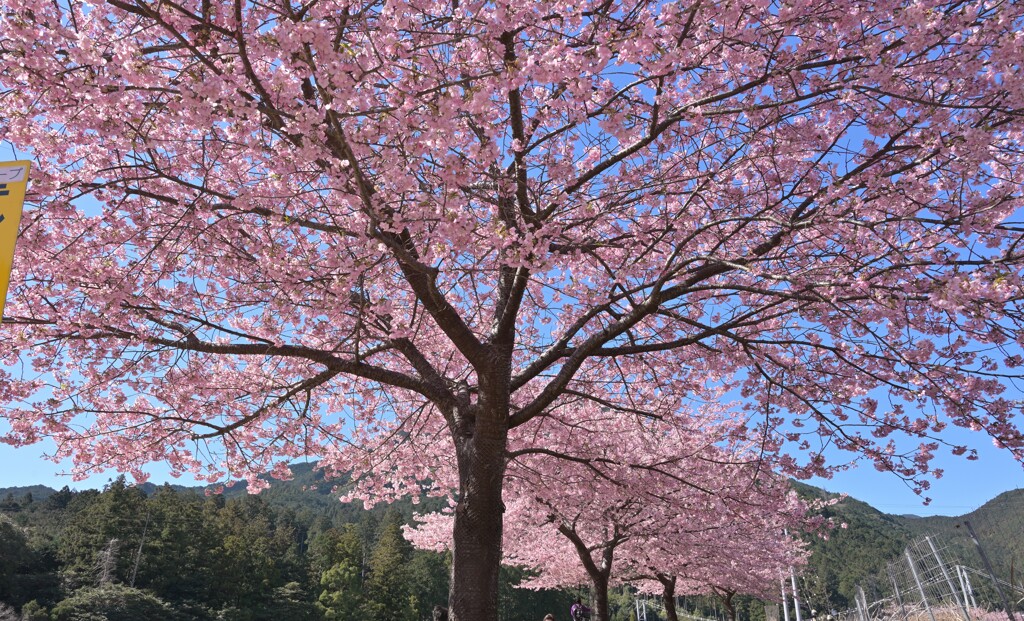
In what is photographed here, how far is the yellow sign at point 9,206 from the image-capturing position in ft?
9.54

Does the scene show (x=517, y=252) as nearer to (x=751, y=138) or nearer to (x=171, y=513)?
(x=751, y=138)

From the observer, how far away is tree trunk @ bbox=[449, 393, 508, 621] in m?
5.71

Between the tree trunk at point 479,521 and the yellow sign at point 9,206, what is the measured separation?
3992mm

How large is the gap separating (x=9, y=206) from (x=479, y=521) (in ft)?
14.3

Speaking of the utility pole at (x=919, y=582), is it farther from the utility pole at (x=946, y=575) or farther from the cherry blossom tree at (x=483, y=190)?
the cherry blossom tree at (x=483, y=190)

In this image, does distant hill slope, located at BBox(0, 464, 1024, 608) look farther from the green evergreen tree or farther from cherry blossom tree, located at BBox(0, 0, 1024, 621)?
the green evergreen tree

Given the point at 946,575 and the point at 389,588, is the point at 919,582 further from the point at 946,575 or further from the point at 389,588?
the point at 389,588

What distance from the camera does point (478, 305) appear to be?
26.9 ft

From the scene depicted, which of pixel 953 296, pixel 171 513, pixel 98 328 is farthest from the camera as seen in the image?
pixel 171 513

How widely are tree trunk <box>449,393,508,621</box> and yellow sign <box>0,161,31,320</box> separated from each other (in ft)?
13.1

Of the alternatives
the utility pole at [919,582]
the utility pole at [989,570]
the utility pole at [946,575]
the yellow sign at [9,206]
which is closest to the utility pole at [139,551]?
the utility pole at [919,582]

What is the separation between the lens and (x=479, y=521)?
5.96 m

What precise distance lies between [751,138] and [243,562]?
49.8 meters

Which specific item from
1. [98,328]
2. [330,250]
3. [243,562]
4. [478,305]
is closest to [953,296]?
[330,250]
